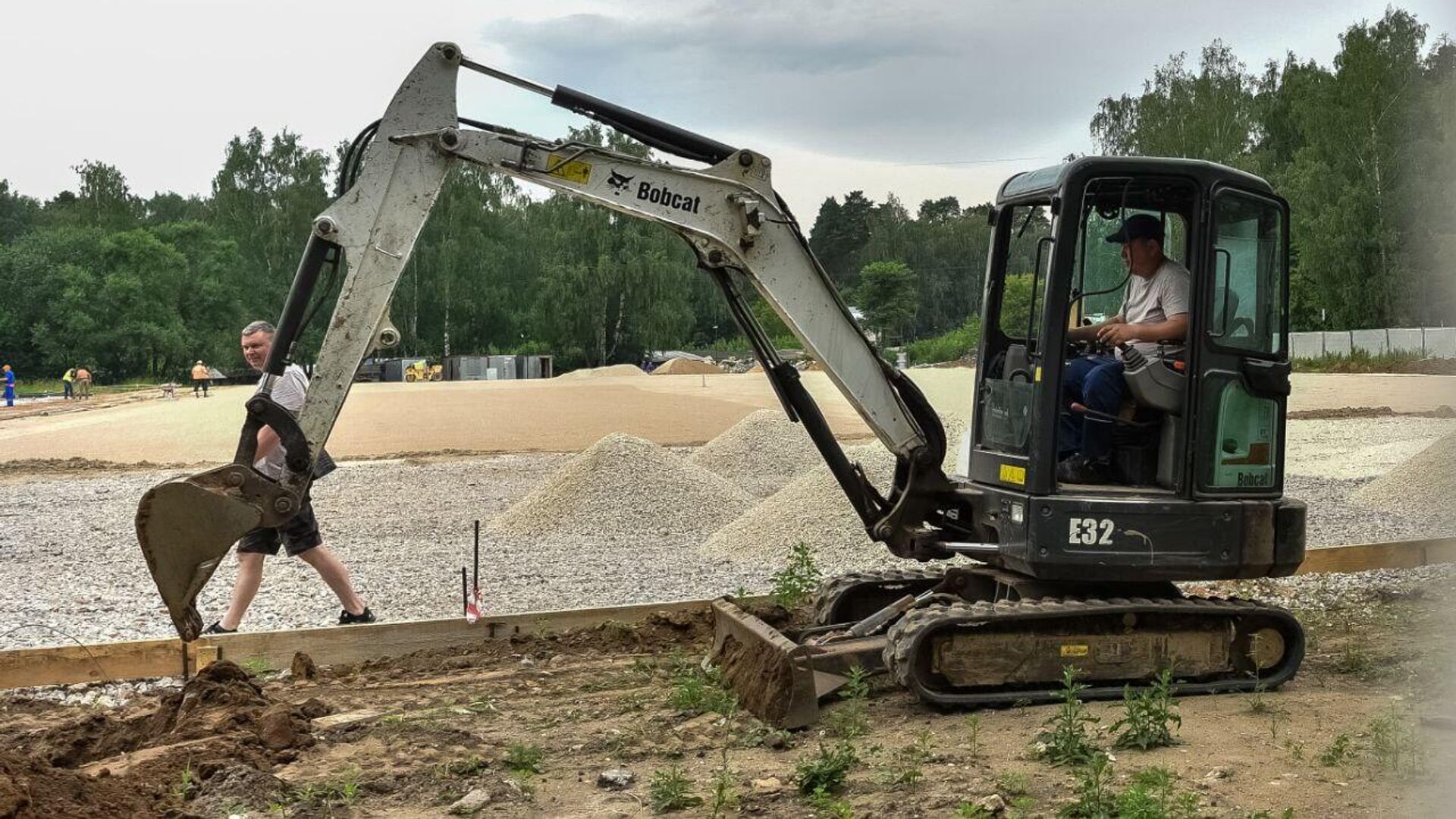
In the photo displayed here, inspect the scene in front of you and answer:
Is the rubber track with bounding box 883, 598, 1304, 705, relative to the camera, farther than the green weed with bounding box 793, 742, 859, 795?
Yes

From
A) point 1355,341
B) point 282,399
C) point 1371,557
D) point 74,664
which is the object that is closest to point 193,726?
point 74,664

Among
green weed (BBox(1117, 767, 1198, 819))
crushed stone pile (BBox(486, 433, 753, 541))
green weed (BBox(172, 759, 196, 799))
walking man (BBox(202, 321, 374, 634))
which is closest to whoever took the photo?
green weed (BBox(1117, 767, 1198, 819))

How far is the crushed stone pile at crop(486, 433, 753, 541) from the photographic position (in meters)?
13.5

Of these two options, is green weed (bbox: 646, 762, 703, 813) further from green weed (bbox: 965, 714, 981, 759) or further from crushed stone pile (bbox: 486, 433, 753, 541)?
crushed stone pile (bbox: 486, 433, 753, 541)

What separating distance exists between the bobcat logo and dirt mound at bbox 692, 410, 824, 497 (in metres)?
11.0

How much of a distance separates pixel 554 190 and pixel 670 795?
2875 millimetres

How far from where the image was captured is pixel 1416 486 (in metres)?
14.3

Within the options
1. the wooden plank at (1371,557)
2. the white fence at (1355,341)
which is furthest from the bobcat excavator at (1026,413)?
the white fence at (1355,341)

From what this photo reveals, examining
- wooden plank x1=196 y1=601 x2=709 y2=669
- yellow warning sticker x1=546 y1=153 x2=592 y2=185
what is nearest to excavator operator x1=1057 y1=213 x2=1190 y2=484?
yellow warning sticker x1=546 y1=153 x2=592 y2=185

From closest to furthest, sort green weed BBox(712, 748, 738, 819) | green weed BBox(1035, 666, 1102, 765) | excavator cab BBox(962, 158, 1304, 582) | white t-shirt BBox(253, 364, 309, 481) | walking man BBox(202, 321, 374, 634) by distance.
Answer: green weed BBox(712, 748, 738, 819) < green weed BBox(1035, 666, 1102, 765) < excavator cab BBox(962, 158, 1304, 582) < white t-shirt BBox(253, 364, 309, 481) < walking man BBox(202, 321, 374, 634)

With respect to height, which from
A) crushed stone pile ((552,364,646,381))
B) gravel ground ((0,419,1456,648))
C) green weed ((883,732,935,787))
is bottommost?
gravel ground ((0,419,1456,648))

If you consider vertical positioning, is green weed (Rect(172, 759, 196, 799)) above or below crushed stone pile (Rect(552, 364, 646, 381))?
below

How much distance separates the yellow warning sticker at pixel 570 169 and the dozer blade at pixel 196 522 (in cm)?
186

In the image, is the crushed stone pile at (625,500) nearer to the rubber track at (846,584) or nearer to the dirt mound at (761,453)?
the dirt mound at (761,453)
